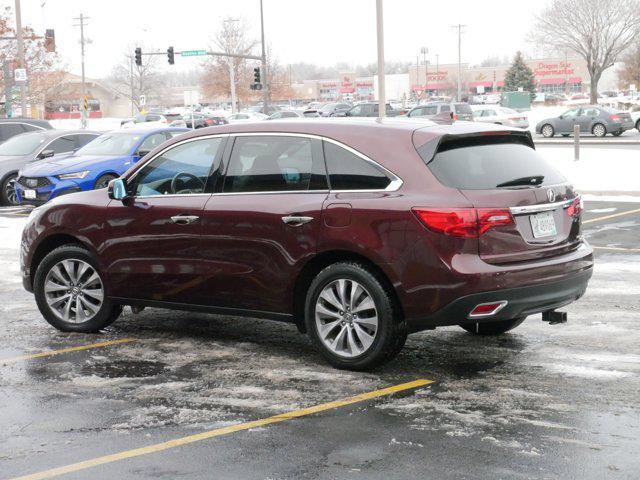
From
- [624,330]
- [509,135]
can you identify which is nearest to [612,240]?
[624,330]

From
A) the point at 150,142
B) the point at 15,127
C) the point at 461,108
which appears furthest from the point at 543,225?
the point at 461,108

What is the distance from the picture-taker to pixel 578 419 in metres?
5.45

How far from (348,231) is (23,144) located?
1610 cm

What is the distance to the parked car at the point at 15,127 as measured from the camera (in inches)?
950

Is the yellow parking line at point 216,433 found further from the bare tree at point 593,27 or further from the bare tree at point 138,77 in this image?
the bare tree at point 138,77

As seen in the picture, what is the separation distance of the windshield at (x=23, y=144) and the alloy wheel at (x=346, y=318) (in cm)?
1553

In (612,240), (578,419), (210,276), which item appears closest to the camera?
(578,419)

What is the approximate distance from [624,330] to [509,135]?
6.65 feet

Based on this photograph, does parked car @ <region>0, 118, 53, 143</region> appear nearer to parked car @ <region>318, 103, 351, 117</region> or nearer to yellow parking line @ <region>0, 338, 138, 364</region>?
yellow parking line @ <region>0, 338, 138, 364</region>

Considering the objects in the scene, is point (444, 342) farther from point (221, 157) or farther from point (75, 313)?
point (75, 313)

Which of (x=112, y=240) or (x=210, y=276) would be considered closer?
(x=210, y=276)

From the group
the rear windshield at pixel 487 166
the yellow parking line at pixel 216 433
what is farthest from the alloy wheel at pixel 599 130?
the yellow parking line at pixel 216 433

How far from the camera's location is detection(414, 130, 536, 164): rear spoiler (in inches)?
252

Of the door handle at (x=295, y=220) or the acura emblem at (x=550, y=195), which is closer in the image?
the acura emblem at (x=550, y=195)
